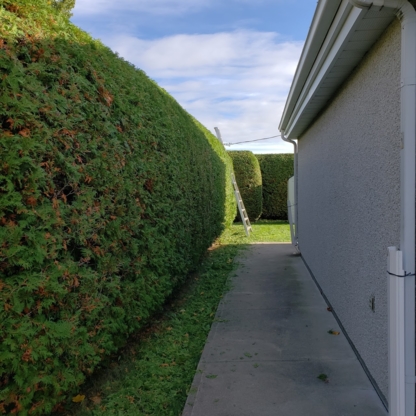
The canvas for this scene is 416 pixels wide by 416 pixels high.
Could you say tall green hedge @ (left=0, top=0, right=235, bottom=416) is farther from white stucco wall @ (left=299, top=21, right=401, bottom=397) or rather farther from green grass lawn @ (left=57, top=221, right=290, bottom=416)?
white stucco wall @ (left=299, top=21, right=401, bottom=397)

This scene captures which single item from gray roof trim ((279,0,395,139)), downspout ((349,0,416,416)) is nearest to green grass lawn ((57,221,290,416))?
downspout ((349,0,416,416))

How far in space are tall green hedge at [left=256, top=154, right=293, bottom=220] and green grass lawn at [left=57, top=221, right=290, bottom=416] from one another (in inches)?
501

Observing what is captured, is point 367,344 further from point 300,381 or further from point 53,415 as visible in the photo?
point 53,415

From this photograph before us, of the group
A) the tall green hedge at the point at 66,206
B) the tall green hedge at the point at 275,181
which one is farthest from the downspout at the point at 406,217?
the tall green hedge at the point at 275,181

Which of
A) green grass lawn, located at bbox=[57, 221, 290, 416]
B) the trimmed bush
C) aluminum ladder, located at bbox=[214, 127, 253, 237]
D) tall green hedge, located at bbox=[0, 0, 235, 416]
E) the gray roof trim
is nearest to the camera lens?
tall green hedge, located at bbox=[0, 0, 235, 416]

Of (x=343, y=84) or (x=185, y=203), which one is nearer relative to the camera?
(x=343, y=84)

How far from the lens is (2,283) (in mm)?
2264

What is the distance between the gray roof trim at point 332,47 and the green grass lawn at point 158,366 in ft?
10.3

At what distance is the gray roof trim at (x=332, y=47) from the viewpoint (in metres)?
2.80

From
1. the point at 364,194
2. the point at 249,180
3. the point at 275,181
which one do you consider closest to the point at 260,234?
the point at 249,180

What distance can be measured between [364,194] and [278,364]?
1.76 meters

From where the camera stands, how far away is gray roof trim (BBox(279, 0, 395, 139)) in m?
2.80

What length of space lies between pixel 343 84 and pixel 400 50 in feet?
6.50

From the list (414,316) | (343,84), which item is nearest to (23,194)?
(414,316)
